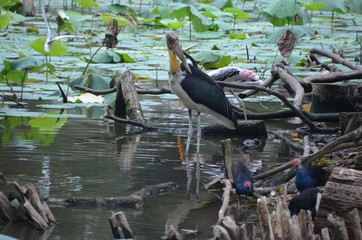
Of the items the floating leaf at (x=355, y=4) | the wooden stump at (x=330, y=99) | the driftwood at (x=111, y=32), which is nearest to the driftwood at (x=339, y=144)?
the wooden stump at (x=330, y=99)

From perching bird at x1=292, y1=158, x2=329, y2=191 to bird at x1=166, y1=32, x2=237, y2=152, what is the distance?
2.18 meters

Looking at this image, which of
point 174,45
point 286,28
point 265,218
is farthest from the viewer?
point 286,28

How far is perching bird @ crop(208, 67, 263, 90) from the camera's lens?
10.1 m

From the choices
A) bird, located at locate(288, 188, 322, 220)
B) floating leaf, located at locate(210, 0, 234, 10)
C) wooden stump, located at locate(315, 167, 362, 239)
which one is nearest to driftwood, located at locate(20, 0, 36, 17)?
floating leaf, located at locate(210, 0, 234, 10)

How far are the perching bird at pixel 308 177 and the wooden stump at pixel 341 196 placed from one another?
0.74 m

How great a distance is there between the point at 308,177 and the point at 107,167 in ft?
6.71

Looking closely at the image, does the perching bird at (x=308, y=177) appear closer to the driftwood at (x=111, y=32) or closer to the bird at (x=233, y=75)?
the bird at (x=233, y=75)

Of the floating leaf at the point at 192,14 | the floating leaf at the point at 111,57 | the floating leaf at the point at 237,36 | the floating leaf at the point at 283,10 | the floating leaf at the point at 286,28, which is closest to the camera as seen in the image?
the floating leaf at the point at 286,28

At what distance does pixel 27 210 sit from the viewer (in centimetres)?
470

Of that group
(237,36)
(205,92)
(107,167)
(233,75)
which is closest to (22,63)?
(205,92)

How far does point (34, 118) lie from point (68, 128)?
773 mm

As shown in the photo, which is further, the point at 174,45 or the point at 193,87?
the point at 174,45

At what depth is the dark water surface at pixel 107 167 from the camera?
16.4ft

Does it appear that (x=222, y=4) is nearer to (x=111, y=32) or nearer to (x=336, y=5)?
(x=336, y=5)
